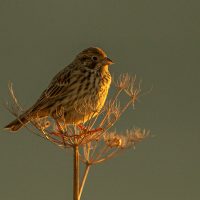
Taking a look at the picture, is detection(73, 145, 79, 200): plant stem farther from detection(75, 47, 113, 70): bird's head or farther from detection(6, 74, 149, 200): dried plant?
detection(75, 47, 113, 70): bird's head

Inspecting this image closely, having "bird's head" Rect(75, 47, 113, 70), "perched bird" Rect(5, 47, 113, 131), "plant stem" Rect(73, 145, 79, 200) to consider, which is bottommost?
"plant stem" Rect(73, 145, 79, 200)

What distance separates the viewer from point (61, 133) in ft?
12.2

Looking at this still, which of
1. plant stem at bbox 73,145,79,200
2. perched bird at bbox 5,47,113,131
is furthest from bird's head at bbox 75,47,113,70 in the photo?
plant stem at bbox 73,145,79,200

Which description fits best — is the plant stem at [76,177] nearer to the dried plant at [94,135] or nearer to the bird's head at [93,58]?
the dried plant at [94,135]

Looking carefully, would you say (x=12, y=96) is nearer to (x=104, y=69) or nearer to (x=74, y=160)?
(x=74, y=160)

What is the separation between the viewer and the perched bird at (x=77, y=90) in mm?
5188

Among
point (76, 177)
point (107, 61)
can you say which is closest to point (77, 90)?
point (107, 61)

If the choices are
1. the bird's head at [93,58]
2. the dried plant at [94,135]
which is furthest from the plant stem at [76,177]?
the bird's head at [93,58]

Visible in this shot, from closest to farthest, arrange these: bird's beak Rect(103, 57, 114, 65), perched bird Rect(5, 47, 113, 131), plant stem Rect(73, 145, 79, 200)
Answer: plant stem Rect(73, 145, 79, 200) → perched bird Rect(5, 47, 113, 131) → bird's beak Rect(103, 57, 114, 65)

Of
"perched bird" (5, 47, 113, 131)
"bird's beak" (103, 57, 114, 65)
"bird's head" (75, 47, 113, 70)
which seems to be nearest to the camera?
"perched bird" (5, 47, 113, 131)

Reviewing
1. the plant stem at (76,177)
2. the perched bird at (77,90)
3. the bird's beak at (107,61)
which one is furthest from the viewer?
the bird's beak at (107,61)

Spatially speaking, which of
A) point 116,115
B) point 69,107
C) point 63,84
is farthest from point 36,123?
point 63,84

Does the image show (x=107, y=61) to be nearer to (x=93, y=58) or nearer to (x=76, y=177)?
(x=93, y=58)

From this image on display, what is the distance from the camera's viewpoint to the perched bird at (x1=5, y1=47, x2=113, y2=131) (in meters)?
5.19
